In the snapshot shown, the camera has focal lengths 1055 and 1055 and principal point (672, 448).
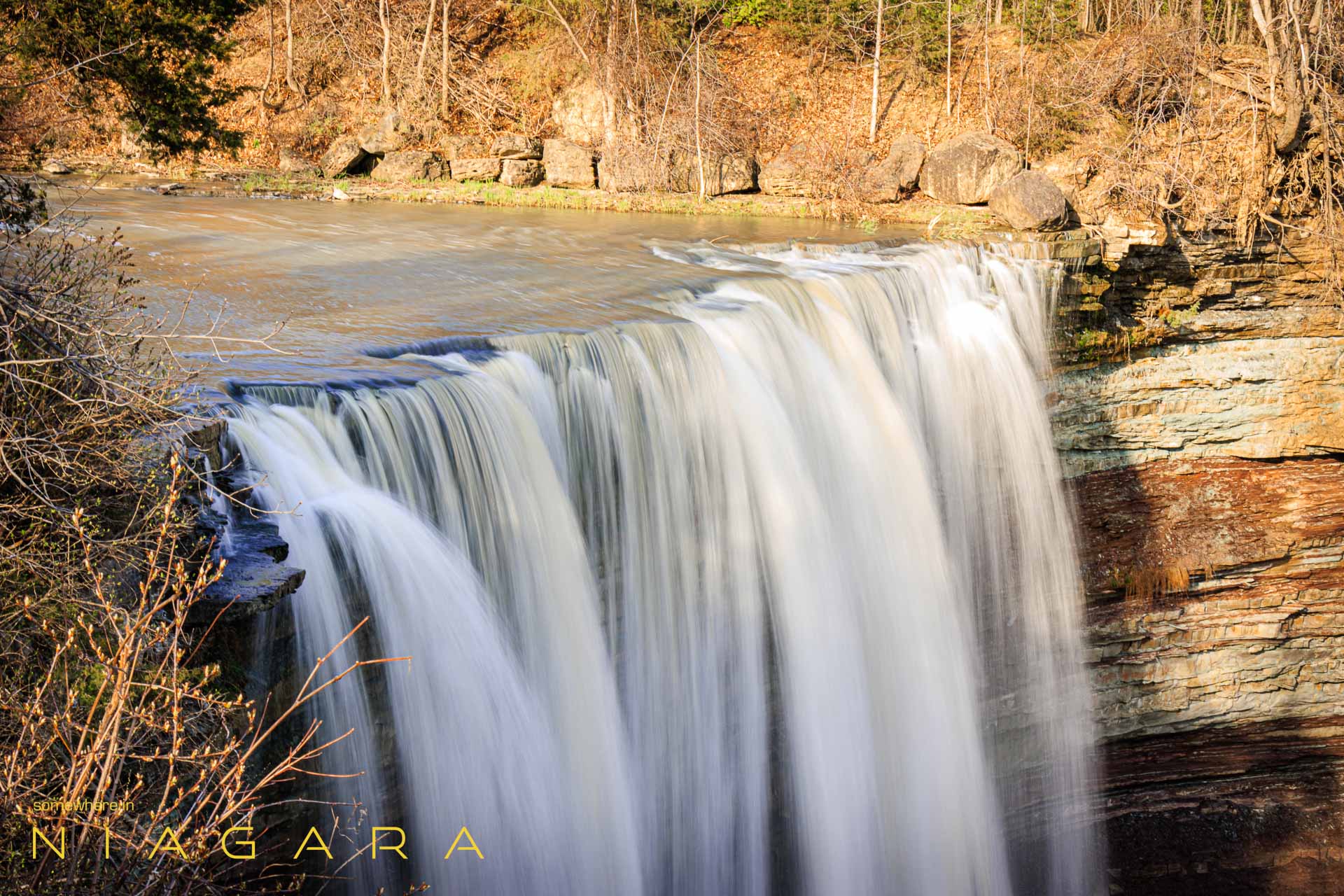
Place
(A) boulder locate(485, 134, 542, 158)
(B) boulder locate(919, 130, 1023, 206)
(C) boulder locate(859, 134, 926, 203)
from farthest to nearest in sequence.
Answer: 1. (A) boulder locate(485, 134, 542, 158)
2. (C) boulder locate(859, 134, 926, 203)
3. (B) boulder locate(919, 130, 1023, 206)

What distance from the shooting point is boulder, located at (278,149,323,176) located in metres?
20.5

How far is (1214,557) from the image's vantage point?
39.6ft

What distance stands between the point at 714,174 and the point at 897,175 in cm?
342

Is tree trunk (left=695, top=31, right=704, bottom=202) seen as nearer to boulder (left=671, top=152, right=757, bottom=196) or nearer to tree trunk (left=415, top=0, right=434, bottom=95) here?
boulder (left=671, top=152, right=757, bottom=196)

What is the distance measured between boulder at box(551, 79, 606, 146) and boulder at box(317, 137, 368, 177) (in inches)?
159

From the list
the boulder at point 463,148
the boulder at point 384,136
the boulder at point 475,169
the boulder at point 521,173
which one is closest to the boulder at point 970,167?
the boulder at point 521,173

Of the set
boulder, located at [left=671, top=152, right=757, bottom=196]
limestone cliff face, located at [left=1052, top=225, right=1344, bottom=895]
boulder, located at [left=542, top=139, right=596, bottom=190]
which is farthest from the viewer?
boulder, located at [left=542, top=139, right=596, bottom=190]

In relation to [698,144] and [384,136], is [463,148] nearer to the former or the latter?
[384,136]

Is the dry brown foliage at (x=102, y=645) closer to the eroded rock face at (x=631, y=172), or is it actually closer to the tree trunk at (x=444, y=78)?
the eroded rock face at (x=631, y=172)

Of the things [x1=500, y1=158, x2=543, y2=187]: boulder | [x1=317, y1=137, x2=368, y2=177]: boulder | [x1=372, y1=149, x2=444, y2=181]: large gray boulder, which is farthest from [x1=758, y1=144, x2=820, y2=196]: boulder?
[x1=317, y1=137, x2=368, y2=177]: boulder

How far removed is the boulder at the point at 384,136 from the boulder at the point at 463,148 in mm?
839

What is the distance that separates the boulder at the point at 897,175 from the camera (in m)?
17.8

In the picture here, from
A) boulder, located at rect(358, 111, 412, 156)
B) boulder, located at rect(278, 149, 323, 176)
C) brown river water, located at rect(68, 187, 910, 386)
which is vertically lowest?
brown river water, located at rect(68, 187, 910, 386)

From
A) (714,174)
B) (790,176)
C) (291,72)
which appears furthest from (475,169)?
(291,72)
